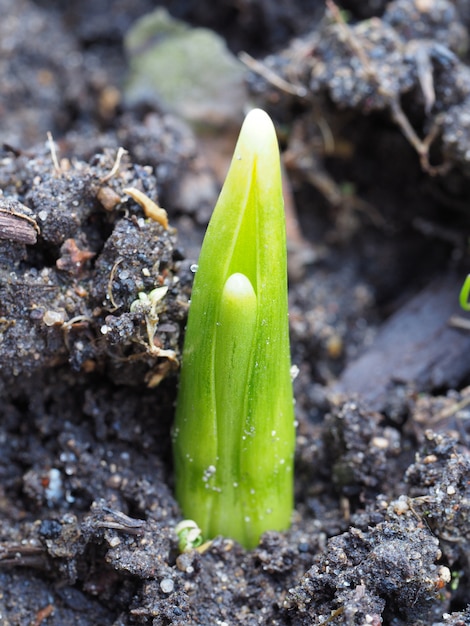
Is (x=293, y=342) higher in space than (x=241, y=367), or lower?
lower

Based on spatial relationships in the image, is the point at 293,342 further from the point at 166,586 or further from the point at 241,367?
the point at 166,586

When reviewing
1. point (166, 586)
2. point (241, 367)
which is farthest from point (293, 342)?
point (166, 586)

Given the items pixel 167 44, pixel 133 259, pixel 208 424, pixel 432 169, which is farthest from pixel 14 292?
pixel 167 44

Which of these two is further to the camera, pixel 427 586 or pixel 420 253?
pixel 420 253

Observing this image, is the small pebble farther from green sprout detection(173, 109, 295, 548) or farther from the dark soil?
green sprout detection(173, 109, 295, 548)

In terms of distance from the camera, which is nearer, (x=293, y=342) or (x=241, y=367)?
(x=241, y=367)

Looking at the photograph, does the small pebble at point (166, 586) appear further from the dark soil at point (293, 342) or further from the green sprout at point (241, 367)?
the green sprout at point (241, 367)

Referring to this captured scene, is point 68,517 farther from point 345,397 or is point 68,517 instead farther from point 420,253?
point 420,253
